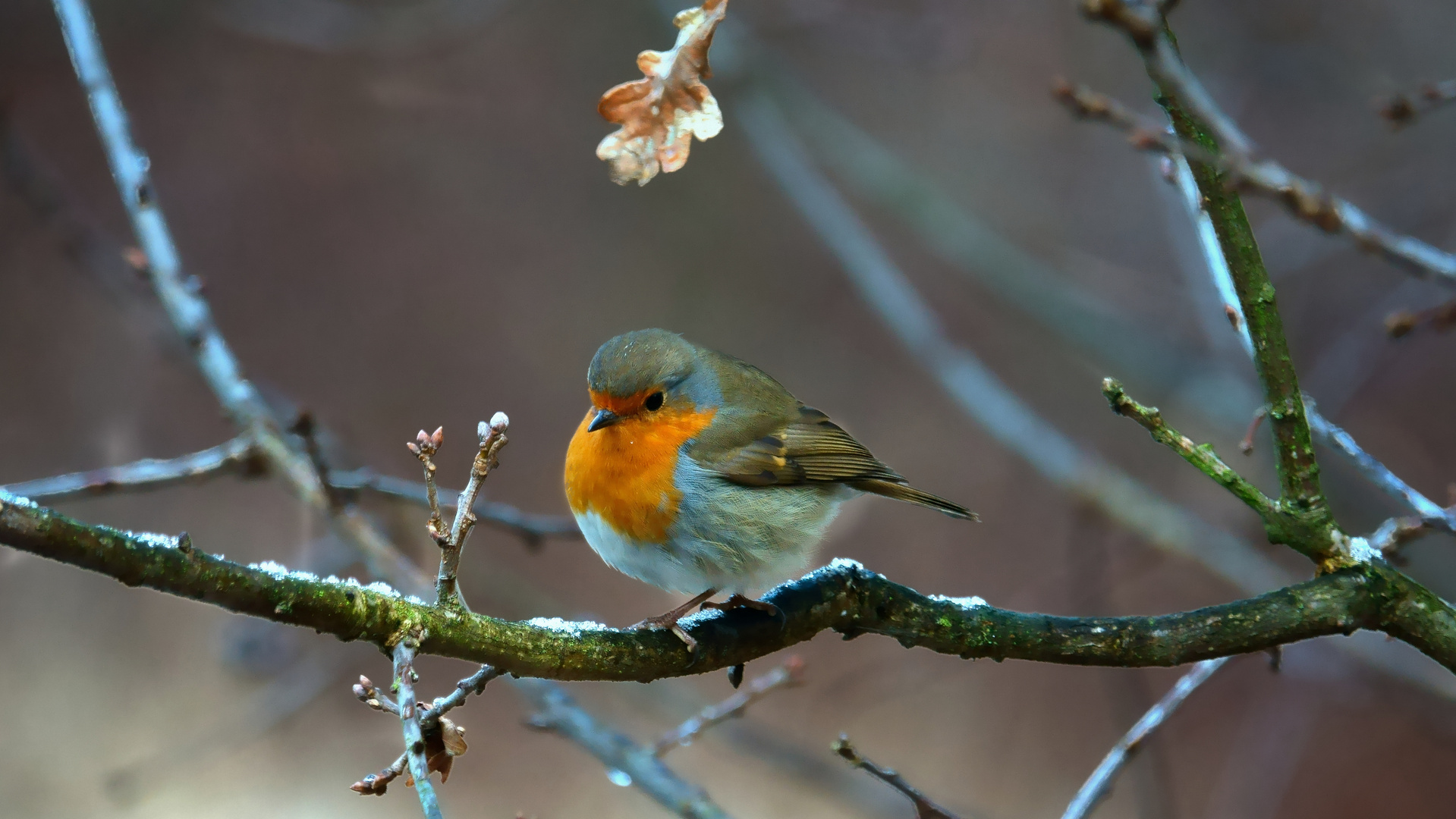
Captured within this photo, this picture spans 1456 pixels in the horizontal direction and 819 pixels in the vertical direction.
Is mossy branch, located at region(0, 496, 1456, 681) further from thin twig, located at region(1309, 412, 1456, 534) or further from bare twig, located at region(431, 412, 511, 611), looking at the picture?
thin twig, located at region(1309, 412, 1456, 534)

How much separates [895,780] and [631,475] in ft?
3.62

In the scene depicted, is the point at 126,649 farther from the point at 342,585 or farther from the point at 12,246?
the point at 342,585

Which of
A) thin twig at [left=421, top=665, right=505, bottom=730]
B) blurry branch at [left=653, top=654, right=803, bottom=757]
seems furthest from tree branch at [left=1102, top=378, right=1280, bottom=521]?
blurry branch at [left=653, top=654, right=803, bottom=757]

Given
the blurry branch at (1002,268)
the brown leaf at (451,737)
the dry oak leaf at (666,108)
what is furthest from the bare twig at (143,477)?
the blurry branch at (1002,268)

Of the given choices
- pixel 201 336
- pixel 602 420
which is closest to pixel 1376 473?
pixel 602 420

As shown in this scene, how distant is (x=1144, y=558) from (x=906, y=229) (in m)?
2.63

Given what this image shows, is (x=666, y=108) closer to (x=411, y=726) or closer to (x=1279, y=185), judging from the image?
(x=1279, y=185)

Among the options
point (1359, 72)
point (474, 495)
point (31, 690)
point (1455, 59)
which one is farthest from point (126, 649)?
point (1455, 59)

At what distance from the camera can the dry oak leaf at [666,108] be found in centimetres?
165

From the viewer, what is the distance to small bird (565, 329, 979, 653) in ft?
8.46

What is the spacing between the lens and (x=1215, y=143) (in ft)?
5.12

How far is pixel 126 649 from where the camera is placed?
585 cm

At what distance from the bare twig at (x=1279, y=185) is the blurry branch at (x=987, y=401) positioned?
163 centimetres

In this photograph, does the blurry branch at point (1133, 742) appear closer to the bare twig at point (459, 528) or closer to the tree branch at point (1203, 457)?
the tree branch at point (1203, 457)
